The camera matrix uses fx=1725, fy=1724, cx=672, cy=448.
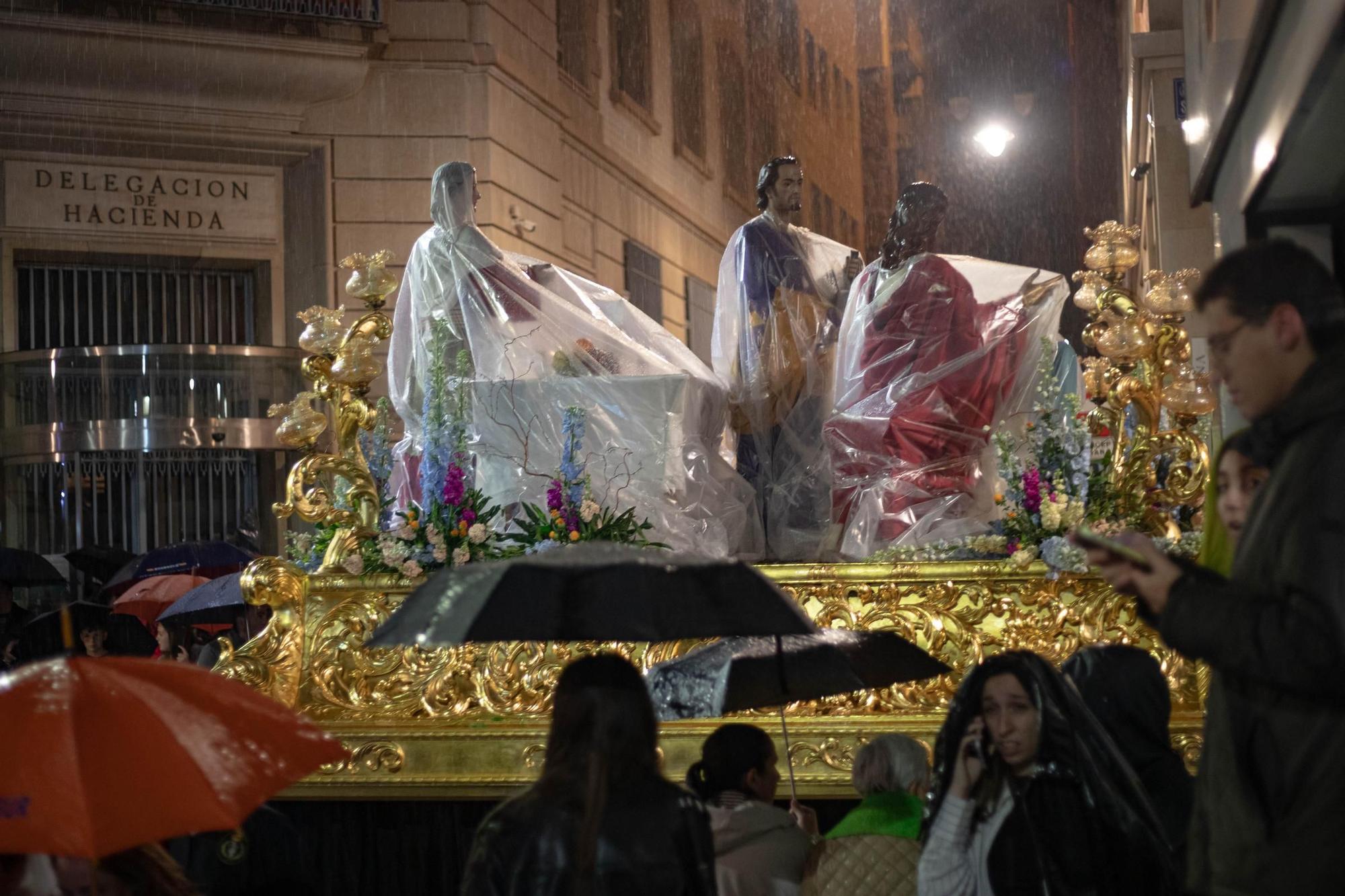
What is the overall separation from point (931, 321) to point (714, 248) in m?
12.4

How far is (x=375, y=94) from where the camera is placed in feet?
54.0

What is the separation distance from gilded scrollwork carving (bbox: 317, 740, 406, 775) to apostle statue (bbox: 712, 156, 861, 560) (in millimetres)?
2759

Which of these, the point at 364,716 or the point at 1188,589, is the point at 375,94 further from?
the point at 1188,589

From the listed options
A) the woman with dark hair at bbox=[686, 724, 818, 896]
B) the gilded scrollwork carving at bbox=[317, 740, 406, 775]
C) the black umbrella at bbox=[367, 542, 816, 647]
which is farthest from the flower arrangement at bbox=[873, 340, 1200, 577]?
the black umbrella at bbox=[367, 542, 816, 647]

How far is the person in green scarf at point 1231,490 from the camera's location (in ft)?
9.46

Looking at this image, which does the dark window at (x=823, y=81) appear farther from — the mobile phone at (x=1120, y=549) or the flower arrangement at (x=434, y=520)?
the mobile phone at (x=1120, y=549)

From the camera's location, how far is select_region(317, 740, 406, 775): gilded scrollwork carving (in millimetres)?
7305

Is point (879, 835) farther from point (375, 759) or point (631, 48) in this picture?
point (631, 48)

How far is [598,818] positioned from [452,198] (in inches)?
239

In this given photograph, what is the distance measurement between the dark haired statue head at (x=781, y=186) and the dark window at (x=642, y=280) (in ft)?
30.8

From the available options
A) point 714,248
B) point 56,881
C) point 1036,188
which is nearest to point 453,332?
point 56,881

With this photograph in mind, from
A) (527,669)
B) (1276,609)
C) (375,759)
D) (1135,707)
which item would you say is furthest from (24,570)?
(1276,609)

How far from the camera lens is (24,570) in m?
11.8

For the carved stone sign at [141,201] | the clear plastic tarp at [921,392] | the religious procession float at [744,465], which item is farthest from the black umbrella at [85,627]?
the carved stone sign at [141,201]
